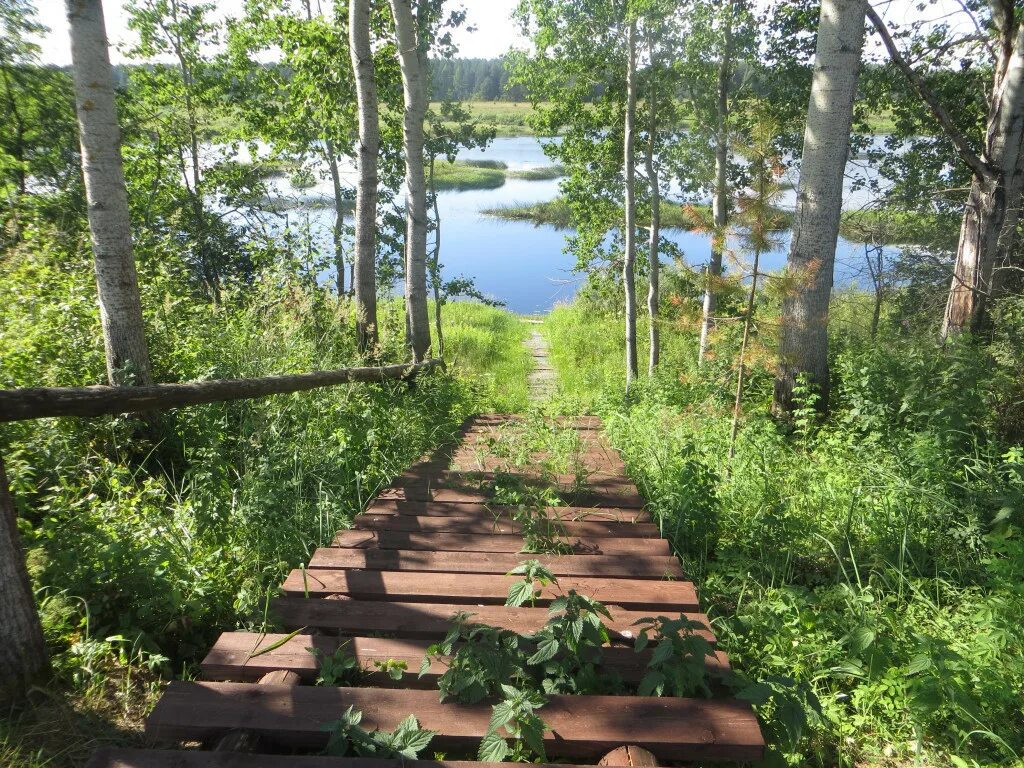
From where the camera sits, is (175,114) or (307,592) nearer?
(307,592)

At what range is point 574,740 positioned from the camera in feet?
7.20

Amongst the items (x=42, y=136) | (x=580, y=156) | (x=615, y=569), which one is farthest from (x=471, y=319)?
(x=615, y=569)

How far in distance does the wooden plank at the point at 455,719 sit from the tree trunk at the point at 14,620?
2.12 feet

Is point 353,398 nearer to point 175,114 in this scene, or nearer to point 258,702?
point 258,702

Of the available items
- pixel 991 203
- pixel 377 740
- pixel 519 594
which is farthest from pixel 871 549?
pixel 991 203

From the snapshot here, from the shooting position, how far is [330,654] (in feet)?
8.68

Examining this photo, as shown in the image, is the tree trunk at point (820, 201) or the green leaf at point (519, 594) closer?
the green leaf at point (519, 594)

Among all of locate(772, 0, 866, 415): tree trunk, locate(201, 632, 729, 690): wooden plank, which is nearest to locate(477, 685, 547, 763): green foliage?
locate(201, 632, 729, 690): wooden plank

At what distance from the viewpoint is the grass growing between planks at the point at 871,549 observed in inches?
106

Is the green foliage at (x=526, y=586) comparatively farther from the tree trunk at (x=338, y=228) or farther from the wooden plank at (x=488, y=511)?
the tree trunk at (x=338, y=228)

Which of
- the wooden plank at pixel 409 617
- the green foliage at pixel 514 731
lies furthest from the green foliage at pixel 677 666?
the green foliage at pixel 514 731

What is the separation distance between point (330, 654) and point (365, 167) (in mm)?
6384

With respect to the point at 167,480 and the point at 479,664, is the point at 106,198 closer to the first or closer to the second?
the point at 167,480

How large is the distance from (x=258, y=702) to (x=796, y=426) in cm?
564
